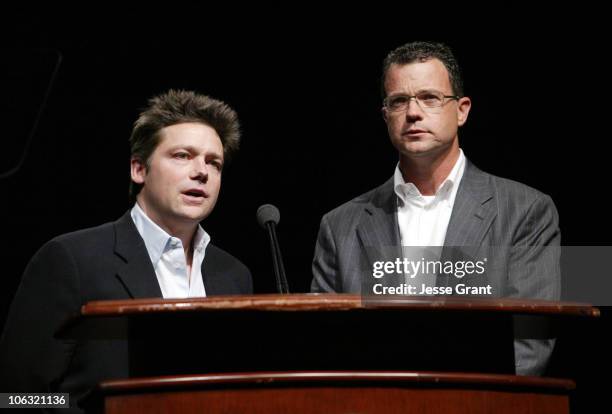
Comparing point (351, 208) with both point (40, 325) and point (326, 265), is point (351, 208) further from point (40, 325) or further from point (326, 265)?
point (40, 325)

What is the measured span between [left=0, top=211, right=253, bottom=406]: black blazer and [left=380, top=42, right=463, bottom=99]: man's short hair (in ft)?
3.19

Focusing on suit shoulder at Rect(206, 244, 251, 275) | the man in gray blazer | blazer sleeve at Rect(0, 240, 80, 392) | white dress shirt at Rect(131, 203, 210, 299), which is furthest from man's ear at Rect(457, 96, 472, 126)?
blazer sleeve at Rect(0, 240, 80, 392)

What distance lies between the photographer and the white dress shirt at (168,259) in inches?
99.7

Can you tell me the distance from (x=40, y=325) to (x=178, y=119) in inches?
28.9

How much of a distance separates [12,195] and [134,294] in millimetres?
1329

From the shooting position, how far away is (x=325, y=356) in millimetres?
1401

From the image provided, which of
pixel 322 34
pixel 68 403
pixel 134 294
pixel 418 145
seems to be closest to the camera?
pixel 68 403

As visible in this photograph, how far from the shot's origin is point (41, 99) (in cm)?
354

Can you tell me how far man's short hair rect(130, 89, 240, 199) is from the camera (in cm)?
268

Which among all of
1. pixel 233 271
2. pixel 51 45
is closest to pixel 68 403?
pixel 233 271

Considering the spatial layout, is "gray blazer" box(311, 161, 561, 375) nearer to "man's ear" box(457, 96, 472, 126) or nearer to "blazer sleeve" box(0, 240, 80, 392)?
"man's ear" box(457, 96, 472, 126)

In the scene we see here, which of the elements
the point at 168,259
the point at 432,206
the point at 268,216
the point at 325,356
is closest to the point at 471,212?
the point at 432,206

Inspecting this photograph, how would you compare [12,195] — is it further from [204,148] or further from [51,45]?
[204,148]

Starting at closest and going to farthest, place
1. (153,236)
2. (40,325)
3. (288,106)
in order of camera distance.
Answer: (40,325)
(153,236)
(288,106)
